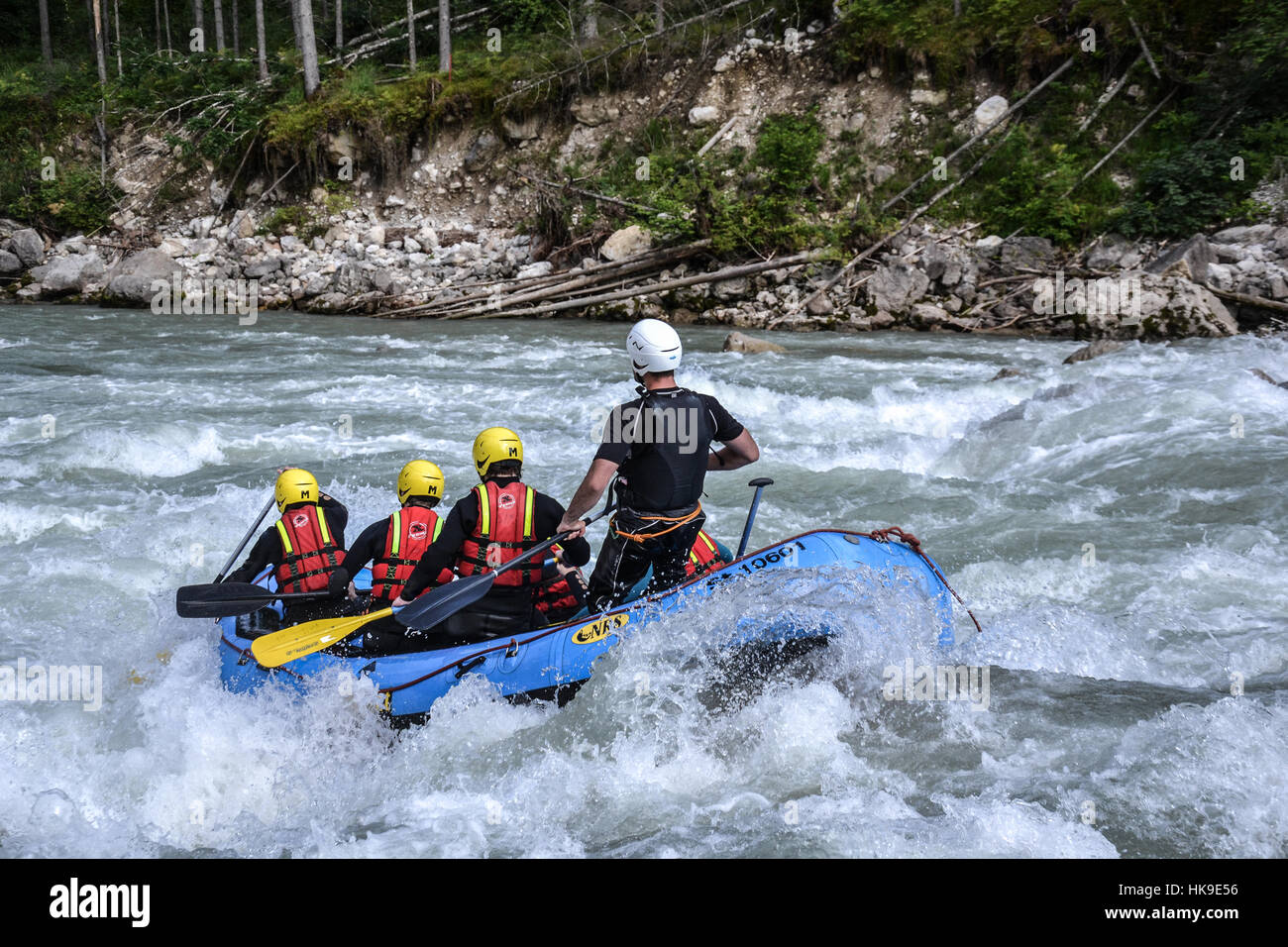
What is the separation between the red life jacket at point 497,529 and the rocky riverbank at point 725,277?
11350 mm

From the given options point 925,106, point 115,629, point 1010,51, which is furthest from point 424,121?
point 115,629

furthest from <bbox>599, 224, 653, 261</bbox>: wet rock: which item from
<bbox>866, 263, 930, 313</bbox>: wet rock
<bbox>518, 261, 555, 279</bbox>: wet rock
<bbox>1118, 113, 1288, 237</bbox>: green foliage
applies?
<bbox>1118, 113, 1288, 237</bbox>: green foliage

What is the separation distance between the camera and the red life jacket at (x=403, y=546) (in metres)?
4.54

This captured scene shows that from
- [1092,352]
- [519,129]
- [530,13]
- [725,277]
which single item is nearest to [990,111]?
[725,277]

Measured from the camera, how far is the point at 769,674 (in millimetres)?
4219

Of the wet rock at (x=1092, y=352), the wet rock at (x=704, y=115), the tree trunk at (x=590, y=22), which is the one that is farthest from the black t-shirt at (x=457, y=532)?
the tree trunk at (x=590, y=22)

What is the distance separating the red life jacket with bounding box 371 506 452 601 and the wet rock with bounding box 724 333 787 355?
895 cm

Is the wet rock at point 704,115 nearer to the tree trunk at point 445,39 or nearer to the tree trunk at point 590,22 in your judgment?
the tree trunk at point 590,22

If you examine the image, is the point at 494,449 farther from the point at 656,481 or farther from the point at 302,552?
the point at 302,552

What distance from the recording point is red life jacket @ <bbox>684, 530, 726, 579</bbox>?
4.61m

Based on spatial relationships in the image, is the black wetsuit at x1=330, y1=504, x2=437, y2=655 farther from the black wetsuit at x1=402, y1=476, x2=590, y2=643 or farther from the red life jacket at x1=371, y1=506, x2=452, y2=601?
the black wetsuit at x1=402, y1=476, x2=590, y2=643

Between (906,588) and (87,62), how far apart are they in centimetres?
3149

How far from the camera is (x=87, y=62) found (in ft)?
92.5

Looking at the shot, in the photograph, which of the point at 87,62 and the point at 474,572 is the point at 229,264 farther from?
the point at 474,572
